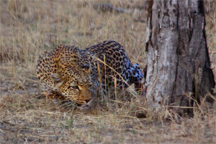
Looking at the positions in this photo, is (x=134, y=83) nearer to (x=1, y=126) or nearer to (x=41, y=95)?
(x=41, y=95)

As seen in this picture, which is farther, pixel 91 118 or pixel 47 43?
pixel 47 43

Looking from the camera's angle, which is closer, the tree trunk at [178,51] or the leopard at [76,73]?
the tree trunk at [178,51]

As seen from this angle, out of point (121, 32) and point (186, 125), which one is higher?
point (121, 32)

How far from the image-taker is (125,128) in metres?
3.04

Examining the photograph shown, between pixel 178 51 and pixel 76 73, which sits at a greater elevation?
pixel 178 51

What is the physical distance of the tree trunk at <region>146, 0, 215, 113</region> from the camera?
304cm

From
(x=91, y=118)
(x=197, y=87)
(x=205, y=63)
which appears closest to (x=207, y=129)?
(x=197, y=87)

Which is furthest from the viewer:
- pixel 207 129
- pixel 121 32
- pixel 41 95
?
pixel 121 32

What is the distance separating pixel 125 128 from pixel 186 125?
673mm

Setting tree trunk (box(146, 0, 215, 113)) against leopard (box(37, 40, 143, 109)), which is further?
leopard (box(37, 40, 143, 109))

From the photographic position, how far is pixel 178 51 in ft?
10.3

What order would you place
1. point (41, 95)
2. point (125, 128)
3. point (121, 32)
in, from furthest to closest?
point (121, 32), point (41, 95), point (125, 128)

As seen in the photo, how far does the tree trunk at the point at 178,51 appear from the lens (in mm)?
3045

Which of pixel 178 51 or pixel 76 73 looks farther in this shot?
pixel 76 73
